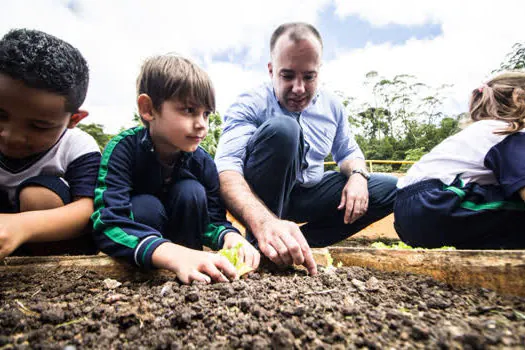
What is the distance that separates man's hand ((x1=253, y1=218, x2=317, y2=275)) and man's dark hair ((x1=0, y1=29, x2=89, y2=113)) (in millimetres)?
1207

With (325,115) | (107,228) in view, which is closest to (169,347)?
(107,228)

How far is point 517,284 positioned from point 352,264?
0.69 metres

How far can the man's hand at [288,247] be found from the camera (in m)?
1.47

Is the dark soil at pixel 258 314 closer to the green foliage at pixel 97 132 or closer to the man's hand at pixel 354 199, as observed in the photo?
the man's hand at pixel 354 199

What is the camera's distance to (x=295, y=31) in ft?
9.09

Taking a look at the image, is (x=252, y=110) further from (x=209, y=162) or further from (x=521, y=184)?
(x=521, y=184)

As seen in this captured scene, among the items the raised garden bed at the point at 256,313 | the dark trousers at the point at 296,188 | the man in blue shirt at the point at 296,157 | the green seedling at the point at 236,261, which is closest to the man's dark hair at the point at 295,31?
the man in blue shirt at the point at 296,157

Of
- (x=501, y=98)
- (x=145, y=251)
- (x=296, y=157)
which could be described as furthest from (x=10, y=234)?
(x=501, y=98)

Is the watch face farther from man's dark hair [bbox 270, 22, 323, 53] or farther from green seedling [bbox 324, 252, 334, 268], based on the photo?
green seedling [bbox 324, 252, 334, 268]

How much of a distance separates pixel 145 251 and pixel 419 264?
4.17ft

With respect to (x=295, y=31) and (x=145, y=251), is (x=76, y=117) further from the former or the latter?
(x=295, y=31)

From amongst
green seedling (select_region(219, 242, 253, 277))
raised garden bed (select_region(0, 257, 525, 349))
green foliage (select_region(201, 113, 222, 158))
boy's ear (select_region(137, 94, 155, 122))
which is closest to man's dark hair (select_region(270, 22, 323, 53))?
boy's ear (select_region(137, 94, 155, 122))

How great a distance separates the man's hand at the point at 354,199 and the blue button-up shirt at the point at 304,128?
32cm

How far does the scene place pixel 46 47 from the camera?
1492mm
